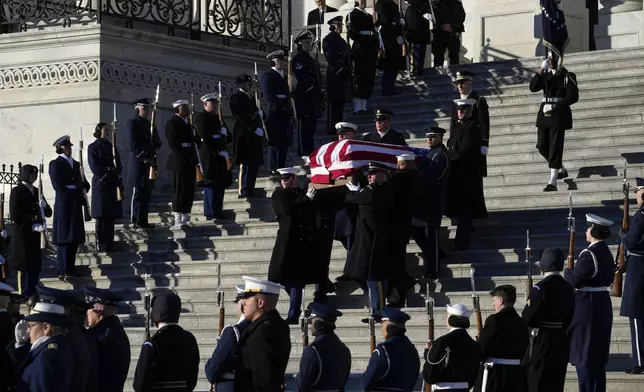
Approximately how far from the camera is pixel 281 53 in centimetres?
2456

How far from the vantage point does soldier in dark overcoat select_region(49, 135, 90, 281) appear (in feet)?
73.5

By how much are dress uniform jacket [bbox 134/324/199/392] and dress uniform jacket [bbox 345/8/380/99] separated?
486 inches

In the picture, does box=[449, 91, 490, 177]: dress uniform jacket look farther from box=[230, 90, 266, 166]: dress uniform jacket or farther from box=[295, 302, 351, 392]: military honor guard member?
box=[295, 302, 351, 392]: military honor guard member

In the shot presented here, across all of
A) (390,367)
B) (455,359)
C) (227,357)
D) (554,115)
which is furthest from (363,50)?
(227,357)

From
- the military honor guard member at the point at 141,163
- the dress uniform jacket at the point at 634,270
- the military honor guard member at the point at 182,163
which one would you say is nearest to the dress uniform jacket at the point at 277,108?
the military honor guard member at the point at 182,163

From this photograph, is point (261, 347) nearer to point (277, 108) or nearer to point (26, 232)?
point (26, 232)

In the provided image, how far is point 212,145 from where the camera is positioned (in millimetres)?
23438

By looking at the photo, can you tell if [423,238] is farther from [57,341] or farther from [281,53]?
[57,341]

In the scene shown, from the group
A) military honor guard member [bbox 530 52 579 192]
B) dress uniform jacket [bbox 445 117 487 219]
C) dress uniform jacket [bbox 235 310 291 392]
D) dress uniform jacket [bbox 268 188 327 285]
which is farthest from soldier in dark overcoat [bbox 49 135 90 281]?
dress uniform jacket [bbox 235 310 291 392]

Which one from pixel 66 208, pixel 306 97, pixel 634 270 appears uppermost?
pixel 306 97

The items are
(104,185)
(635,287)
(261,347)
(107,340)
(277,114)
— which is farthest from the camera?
(277,114)

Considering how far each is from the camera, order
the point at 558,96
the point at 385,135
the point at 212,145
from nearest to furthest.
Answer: the point at 385,135 < the point at 558,96 < the point at 212,145

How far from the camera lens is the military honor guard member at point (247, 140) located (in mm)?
23375

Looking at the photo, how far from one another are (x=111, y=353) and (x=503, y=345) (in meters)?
3.13
